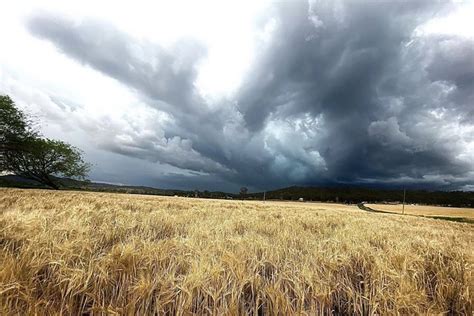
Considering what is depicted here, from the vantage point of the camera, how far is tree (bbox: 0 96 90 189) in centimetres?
4278

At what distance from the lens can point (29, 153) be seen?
157 ft

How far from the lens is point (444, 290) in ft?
12.5

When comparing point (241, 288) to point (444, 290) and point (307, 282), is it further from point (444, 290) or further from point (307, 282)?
point (444, 290)

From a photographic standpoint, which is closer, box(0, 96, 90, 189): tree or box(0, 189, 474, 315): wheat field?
box(0, 189, 474, 315): wheat field

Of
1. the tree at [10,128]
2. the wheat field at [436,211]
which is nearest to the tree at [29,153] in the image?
the tree at [10,128]

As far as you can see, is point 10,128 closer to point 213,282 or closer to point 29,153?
point 29,153

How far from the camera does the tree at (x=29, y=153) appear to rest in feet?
140

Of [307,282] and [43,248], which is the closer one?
[307,282]

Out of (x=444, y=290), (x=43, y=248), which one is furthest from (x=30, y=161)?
(x=444, y=290)

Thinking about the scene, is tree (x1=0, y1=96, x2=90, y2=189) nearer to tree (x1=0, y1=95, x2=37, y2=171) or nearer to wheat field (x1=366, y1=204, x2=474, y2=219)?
tree (x1=0, y1=95, x2=37, y2=171)

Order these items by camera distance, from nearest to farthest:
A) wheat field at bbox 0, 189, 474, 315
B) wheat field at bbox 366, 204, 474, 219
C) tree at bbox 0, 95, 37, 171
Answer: wheat field at bbox 0, 189, 474, 315, tree at bbox 0, 95, 37, 171, wheat field at bbox 366, 204, 474, 219

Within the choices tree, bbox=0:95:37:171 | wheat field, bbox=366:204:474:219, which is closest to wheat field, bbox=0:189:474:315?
tree, bbox=0:95:37:171

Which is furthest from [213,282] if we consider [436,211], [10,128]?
[436,211]

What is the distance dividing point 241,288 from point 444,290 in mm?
2912
